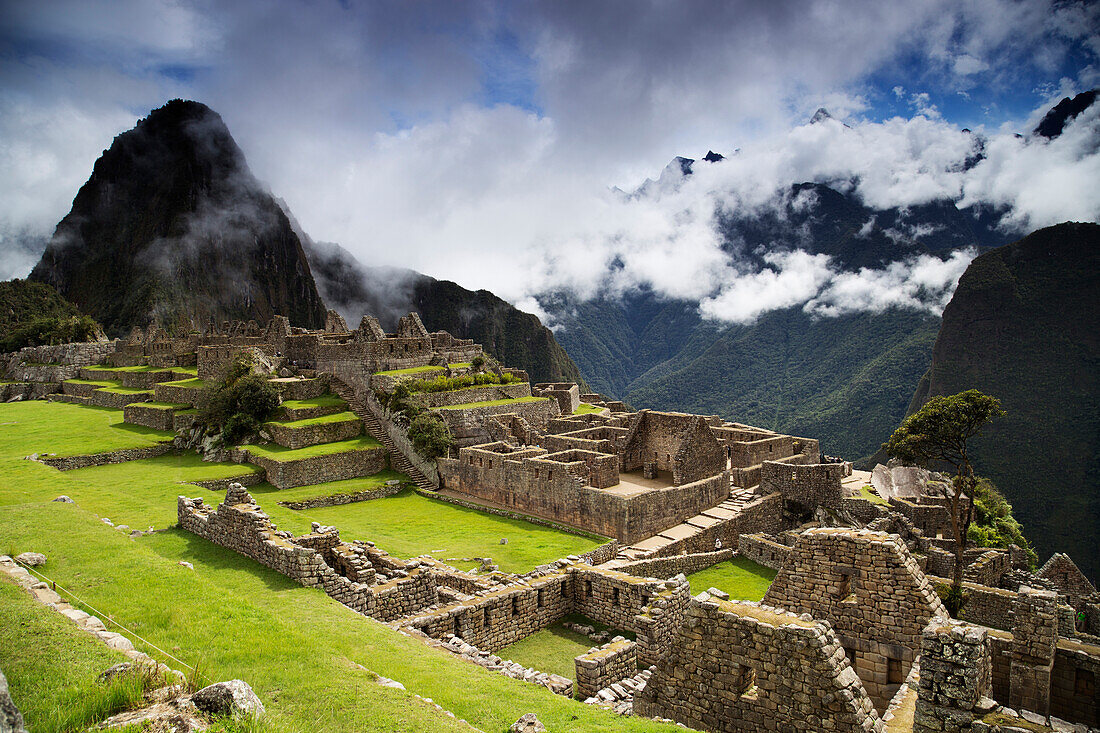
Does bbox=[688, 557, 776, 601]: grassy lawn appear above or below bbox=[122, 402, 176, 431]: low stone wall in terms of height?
below

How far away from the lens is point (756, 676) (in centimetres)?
509

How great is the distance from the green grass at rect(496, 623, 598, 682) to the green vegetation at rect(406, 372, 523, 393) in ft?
56.7

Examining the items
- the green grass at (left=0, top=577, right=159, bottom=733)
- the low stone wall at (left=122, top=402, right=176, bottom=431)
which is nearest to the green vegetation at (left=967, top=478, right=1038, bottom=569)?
the green grass at (left=0, top=577, right=159, bottom=733)

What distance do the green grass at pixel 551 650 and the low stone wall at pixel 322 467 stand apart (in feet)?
47.0

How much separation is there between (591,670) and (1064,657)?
18.9 ft

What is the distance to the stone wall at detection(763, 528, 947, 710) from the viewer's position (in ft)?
18.1

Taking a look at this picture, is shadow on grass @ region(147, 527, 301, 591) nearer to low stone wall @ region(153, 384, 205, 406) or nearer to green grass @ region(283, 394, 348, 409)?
green grass @ region(283, 394, 348, 409)

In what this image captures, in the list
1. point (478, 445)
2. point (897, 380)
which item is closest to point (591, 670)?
point (478, 445)

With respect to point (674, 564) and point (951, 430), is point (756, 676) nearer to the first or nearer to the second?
point (674, 564)

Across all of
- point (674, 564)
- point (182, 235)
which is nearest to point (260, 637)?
point (674, 564)

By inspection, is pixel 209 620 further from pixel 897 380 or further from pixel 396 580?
pixel 897 380

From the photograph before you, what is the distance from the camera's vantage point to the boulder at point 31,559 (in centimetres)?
759

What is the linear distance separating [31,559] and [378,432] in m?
18.3

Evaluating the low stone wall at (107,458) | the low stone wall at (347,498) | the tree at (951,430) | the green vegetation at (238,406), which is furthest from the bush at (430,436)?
the tree at (951,430)
